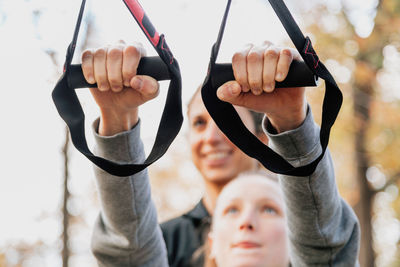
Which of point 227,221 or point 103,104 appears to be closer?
point 103,104

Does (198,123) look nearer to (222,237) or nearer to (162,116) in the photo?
(222,237)

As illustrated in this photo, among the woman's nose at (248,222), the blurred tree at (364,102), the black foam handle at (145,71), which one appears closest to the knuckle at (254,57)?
the black foam handle at (145,71)

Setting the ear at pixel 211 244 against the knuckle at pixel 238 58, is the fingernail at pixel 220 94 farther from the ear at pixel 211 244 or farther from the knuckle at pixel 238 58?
the ear at pixel 211 244

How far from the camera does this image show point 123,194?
5.27ft

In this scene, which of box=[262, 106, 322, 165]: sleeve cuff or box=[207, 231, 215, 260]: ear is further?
box=[207, 231, 215, 260]: ear

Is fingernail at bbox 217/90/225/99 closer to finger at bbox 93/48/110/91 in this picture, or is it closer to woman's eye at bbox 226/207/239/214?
finger at bbox 93/48/110/91

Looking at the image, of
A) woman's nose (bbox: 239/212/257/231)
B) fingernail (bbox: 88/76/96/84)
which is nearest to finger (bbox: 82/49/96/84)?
fingernail (bbox: 88/76/96/84)

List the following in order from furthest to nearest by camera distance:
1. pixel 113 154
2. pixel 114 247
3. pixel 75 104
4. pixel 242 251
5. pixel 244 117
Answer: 1. pixel 244 117
2. pixel 242 251
3. pixel 114 247
4. pixel 113 154
5. pixel 75 104

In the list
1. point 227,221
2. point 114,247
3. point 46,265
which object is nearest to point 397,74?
point 227,221

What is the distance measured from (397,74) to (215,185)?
15.1 feet

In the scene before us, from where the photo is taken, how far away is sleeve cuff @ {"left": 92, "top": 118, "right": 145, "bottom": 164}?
1532 millimetres

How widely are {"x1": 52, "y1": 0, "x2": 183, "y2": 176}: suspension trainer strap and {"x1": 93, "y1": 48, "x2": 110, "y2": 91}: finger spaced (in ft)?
0.21

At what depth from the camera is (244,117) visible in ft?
8.34

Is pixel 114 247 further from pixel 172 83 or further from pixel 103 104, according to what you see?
pixel 172 83
